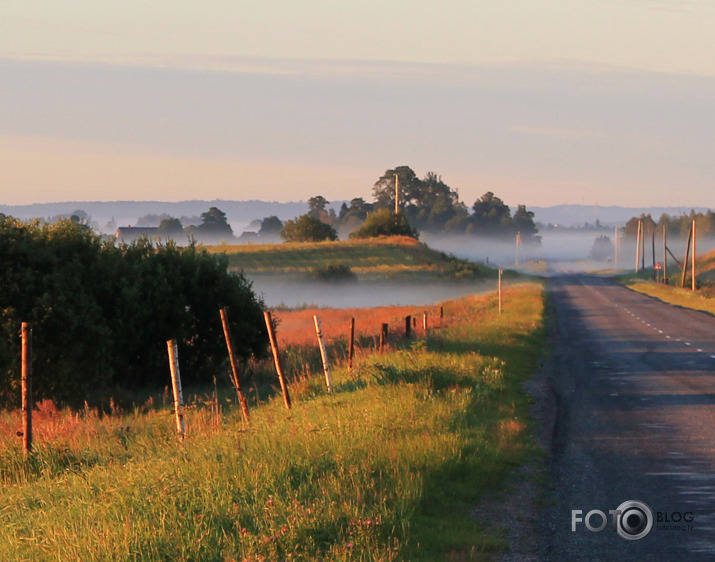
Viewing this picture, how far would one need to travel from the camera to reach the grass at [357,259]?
95312 millimetres

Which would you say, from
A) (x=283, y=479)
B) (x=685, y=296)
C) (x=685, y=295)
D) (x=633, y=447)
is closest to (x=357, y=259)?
(x=685, y=295)

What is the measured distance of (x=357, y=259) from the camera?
10156 cm

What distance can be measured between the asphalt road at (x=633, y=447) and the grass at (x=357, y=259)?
2587 inches

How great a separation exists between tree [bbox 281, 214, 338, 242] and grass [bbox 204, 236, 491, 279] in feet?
40.9

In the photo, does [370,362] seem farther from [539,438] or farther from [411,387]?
[539,438]

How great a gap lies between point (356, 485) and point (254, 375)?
16.1 meters

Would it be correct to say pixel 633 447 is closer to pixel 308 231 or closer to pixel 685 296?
pixel 685 296

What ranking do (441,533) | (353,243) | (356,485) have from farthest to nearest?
(353,243) → (356,485) → (441,533)

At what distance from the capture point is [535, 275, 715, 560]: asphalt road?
8.32m

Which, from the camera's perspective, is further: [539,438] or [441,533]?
[539,438]

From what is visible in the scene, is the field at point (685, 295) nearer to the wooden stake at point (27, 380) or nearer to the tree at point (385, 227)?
the tree at point (385, 227)

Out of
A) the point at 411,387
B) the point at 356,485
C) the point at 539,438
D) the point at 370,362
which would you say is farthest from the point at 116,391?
the point at 356,485

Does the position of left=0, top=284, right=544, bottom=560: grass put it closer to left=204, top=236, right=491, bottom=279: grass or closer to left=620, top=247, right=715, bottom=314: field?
left=620, top=247, right=715, bottom=314: field

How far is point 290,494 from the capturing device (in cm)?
862
